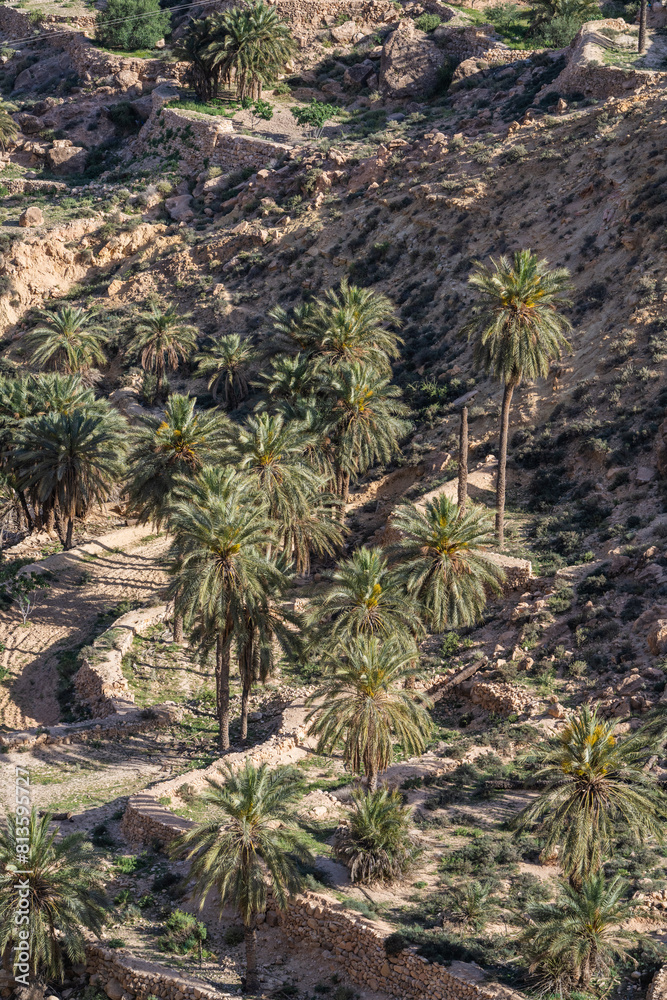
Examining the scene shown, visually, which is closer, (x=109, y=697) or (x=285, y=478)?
(x=109, y=697)

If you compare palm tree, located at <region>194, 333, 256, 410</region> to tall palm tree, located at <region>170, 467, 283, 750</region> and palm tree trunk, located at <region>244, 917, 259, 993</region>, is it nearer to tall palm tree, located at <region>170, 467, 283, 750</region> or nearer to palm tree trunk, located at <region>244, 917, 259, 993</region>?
tall palm tree, located at <region>170, 467, 283, 750</region>

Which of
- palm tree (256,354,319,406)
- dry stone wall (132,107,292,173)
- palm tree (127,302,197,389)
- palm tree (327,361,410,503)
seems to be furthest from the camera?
dry stone wall (132,107,292,173)

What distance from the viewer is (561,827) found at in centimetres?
2094

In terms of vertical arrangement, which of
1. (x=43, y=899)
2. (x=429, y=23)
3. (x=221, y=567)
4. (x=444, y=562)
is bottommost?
(x=43, y=899)

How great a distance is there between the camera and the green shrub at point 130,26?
265 ft

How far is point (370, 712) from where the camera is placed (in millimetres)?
24125

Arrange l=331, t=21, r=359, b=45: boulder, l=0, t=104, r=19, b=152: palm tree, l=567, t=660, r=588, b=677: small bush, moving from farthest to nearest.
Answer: l=331, t=21, r=359, b=45: boulder, l=0, t=104, r=19, b=152: palm tree, l=567, t=660, r=588, b=677: small bush

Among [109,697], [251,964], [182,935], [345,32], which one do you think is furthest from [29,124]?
[251,964]

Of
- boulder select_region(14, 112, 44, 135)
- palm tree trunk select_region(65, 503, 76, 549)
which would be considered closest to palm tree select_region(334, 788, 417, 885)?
palm tree trunk select_region(65, 503, 76, 549)

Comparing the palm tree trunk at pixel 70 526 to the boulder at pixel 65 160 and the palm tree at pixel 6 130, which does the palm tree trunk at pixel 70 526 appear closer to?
the boulder at pixel 65 160

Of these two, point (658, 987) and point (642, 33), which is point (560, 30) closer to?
point (642, 33)

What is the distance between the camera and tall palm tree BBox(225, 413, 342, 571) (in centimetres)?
3381

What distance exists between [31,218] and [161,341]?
60.4ft

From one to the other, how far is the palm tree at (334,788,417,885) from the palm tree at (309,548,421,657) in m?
5.21
